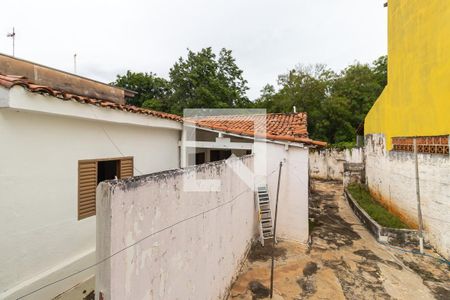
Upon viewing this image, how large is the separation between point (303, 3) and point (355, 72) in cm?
2023

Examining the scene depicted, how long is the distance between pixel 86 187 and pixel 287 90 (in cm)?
2895

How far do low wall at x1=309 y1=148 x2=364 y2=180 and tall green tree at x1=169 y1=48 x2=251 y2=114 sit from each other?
37.9ft

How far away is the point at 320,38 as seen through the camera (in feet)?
54.6

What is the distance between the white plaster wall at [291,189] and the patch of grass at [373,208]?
3097mm

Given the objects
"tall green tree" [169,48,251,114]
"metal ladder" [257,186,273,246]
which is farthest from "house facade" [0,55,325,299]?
"tall green tree" [169,48,251,114]

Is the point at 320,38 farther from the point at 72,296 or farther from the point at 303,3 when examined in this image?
the point at 72,296

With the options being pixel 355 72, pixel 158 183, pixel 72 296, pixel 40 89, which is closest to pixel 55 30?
pixel 40 89

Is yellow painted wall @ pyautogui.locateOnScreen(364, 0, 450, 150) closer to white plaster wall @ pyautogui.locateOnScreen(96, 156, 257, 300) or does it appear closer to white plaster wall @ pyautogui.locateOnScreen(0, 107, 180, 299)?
white plaster wall @ pyautogui.locateOnScreen(96, 156, 257, 300)

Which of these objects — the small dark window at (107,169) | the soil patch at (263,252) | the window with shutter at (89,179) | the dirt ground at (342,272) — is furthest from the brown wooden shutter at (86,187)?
the soil patch at (263,252)

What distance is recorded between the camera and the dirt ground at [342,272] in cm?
507

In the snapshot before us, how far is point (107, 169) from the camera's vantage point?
5.80 meters

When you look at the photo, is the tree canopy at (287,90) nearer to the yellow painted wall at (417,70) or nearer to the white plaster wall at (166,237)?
the yellow painted wall at (417,70)

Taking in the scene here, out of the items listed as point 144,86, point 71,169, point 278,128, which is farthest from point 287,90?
point 71,169

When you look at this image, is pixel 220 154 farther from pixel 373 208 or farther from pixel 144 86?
pixel 144 86
